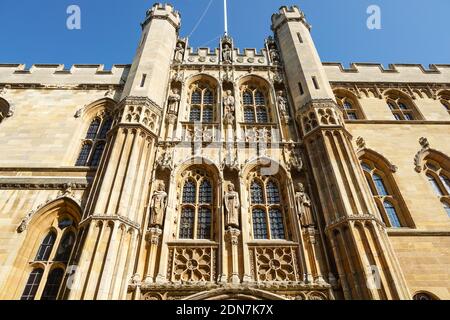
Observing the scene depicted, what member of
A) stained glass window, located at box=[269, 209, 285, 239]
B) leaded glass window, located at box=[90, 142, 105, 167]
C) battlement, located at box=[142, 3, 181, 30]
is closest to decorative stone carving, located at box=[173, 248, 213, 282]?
stained glass window, located at box=[269, 209, 285, 239]

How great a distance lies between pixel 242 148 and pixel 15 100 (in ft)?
34.7

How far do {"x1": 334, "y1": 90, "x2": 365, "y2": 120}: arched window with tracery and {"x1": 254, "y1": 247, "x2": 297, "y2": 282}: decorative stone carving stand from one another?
7.77 meters

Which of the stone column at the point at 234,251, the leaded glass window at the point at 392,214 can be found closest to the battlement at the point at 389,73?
the leaded glass window at the point at 392,214

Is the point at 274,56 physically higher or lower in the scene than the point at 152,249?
higher

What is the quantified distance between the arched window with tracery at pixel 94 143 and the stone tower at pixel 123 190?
56.2 inches

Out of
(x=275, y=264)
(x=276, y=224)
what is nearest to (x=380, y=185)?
(x=276, y=224)

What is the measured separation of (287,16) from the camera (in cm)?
1856

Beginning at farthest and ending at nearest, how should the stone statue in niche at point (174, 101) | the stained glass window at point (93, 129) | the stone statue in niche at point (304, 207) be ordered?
1. the stone statue in niche at point (174, 101)
2. the stained glass window at point (93, 129)
3. the stone statue in niche at point (304, 207)

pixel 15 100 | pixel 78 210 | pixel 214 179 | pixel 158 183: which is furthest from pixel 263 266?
pixel 15 100

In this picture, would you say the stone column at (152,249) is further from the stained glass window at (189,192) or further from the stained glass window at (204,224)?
the stained glass window at (189,192)

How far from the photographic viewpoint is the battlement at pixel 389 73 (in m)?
16.5

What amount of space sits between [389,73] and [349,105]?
3.44m

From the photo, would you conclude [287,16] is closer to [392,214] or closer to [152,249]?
[392,214]

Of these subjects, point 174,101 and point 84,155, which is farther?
point 174,101
